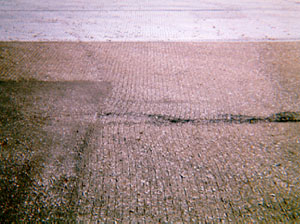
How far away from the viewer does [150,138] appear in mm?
2869

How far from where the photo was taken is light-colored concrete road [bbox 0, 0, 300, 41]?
5977 mm

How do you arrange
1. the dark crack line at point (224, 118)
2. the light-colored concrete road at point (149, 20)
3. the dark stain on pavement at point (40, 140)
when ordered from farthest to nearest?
the light-colored concrete road at point (149, 20) < the dark crack line at point (224, 118) < the dark stain on pavement at point (40, 140)

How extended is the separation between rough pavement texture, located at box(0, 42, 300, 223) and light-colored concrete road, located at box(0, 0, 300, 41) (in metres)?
1.39

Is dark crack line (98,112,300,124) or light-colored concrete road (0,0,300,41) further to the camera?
light-colored concrete road (0,0,300,41)

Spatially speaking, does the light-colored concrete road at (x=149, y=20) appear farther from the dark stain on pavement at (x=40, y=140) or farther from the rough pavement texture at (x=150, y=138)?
the dark stain on pavement at (x=40, y=140)

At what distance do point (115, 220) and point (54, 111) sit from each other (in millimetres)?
1821

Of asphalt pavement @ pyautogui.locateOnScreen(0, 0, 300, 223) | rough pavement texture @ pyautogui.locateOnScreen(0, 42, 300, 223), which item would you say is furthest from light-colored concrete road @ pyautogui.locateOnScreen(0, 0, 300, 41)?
rough pavement texture @ pyautogui.locateOnScreen(0, 42, 300, 223)

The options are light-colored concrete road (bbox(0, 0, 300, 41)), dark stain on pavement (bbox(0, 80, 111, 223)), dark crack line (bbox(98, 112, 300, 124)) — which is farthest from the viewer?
light-colored concrete road (bbox(0, 0, 300, 41))

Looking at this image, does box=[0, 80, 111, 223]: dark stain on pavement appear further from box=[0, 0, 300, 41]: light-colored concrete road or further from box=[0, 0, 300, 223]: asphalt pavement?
box=[0, 0, 300, 41]: light-colored concrete road

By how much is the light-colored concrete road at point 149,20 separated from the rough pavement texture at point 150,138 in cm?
139

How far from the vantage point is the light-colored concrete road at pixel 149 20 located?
19.6 ft

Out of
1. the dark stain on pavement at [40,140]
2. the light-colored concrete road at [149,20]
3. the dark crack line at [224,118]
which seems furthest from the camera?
the light-colored concrete road at [149,20]

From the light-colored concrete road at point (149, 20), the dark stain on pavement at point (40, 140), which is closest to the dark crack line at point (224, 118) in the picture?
the dark stain on pavement at point (40, 140)

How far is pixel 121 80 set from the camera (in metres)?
4.04
